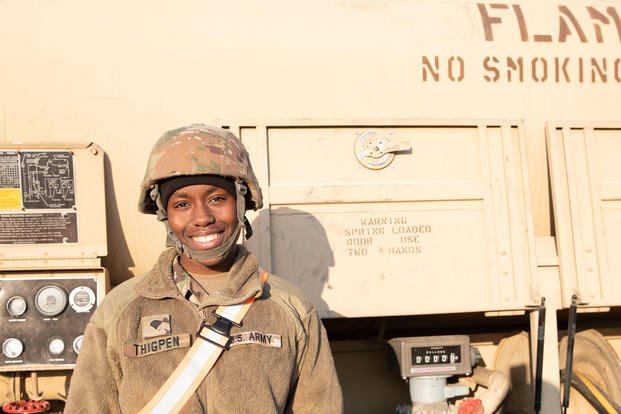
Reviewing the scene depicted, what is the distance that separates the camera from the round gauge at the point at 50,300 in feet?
10.7

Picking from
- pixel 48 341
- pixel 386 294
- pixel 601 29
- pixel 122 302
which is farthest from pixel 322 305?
pixel 601 29

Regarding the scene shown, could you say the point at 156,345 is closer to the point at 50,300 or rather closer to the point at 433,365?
the point at 50,300

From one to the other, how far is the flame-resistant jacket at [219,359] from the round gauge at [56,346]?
3.29ft

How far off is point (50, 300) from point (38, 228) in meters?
0.29

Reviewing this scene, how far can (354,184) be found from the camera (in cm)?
360

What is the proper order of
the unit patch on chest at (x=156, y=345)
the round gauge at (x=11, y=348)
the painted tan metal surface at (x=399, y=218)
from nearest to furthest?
the unit patch on chest at (x=156, y=345) → the round gauge at (x=11, y=348) → the painted tan metal surface at (x=399, y=218)

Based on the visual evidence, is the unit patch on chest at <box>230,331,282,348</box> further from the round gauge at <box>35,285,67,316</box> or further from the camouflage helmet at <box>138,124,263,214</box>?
the round gauge at <box>35,285,67,316</box>

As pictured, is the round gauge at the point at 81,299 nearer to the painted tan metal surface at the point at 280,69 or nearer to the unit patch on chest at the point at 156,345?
the painted tan metal surface at the point at 280,69

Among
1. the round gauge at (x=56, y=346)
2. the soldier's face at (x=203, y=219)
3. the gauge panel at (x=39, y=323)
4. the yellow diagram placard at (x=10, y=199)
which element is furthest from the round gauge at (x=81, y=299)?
the soldier's face at (x=203, y=219)

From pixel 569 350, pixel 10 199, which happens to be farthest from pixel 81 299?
pixel 569 350

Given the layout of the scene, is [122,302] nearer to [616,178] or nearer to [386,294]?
[386,294]

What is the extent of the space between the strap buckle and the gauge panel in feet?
3.77

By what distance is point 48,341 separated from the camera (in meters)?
3.28

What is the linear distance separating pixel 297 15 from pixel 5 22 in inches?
49.5
